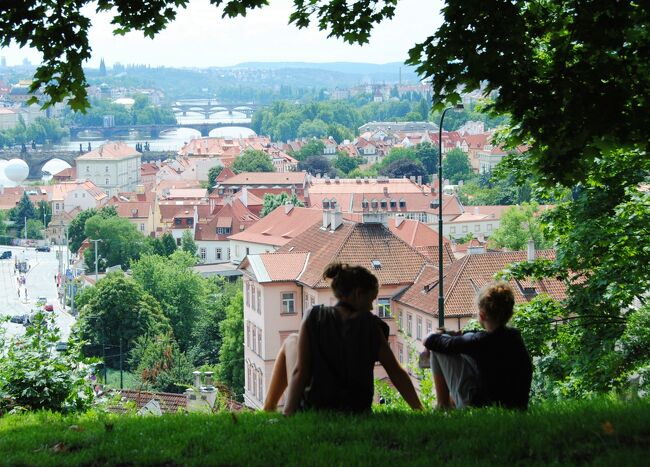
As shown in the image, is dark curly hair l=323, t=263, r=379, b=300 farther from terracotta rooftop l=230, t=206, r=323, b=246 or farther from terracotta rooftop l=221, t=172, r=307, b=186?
terracotta rooftop l=221, t=172, r=307, b=186

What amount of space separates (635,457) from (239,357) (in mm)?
34159

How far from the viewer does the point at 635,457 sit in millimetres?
5109

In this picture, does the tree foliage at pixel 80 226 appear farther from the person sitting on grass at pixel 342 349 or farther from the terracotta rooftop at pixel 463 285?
the person sitting on grass at pixel 342 349

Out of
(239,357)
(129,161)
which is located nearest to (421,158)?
(129,161)

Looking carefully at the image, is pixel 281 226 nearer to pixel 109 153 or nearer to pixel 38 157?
pixel 109 153

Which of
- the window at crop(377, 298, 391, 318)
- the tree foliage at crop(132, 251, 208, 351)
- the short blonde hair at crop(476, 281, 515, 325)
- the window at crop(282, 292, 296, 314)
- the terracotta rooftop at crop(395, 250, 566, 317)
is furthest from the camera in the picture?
the tree foliage at crop(132, 251, 208, 351)

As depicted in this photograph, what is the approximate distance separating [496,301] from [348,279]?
0.76 m

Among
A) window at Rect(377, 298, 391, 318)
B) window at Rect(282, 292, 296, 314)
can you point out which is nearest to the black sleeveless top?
window at Rect(377, 298, 391, 318)

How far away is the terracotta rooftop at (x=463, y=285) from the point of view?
27406 millimetres

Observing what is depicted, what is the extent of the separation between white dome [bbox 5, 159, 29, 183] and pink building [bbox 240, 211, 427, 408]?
13163 cm

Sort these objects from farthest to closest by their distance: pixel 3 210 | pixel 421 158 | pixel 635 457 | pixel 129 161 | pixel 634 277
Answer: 1. pixel 129 161
2. pixel 421 158
3. pixel 3 210
4. pixel 634 277
5. pixel 635 457

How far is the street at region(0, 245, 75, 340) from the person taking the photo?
2455 inches

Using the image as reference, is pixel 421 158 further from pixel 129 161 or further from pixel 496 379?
pixel 496 379

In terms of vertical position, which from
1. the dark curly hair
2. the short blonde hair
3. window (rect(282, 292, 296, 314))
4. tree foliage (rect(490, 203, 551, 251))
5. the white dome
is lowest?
the white dome
